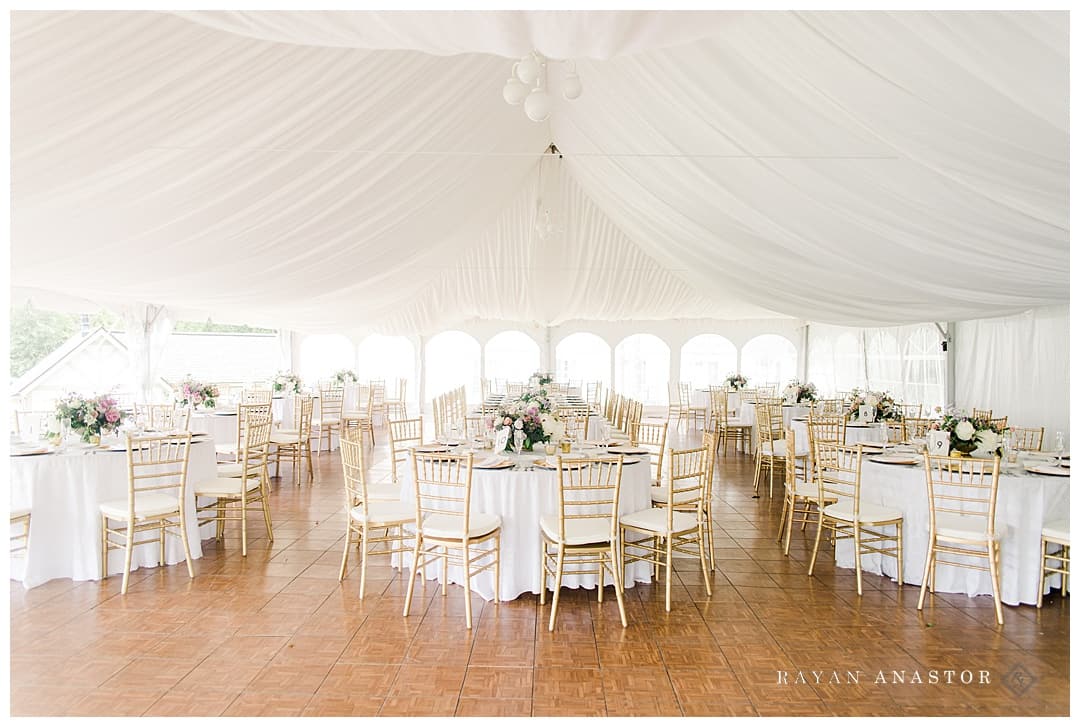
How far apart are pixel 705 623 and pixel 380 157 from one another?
13.0ft

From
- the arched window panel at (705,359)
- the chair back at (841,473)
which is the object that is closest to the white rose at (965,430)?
the chair back at (841,473)

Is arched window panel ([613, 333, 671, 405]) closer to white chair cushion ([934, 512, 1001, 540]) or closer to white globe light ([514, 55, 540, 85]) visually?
white chair cushion ([934, 512, 1001, 540])

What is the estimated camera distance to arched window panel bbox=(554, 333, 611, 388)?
60.1 ft

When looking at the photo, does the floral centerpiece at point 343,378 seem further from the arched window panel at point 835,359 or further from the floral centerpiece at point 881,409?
the arched window panel at point 835,359

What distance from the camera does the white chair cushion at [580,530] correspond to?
4.06 meters

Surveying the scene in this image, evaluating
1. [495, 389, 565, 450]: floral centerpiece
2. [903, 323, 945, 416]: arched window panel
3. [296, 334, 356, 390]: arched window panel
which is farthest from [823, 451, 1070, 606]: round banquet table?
[296, 334, 356, 390]: arched window panel

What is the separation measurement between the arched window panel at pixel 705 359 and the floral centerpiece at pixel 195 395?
12.7 meters

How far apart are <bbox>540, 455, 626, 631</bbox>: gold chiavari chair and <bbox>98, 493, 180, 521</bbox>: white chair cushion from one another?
9.02ft

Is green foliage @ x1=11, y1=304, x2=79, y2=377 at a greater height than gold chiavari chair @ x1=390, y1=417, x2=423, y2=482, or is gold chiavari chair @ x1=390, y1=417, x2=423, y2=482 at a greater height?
green foliage @ x1=11, y1=304, x2=79, y2=377

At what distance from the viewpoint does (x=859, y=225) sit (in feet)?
15.6

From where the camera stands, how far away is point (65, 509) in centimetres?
464

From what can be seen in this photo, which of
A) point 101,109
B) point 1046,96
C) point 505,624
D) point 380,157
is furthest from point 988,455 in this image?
point 101,109

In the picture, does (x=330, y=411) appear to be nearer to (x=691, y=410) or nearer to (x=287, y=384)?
(x=287, y=384)

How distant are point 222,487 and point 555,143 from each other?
5.00 meters
